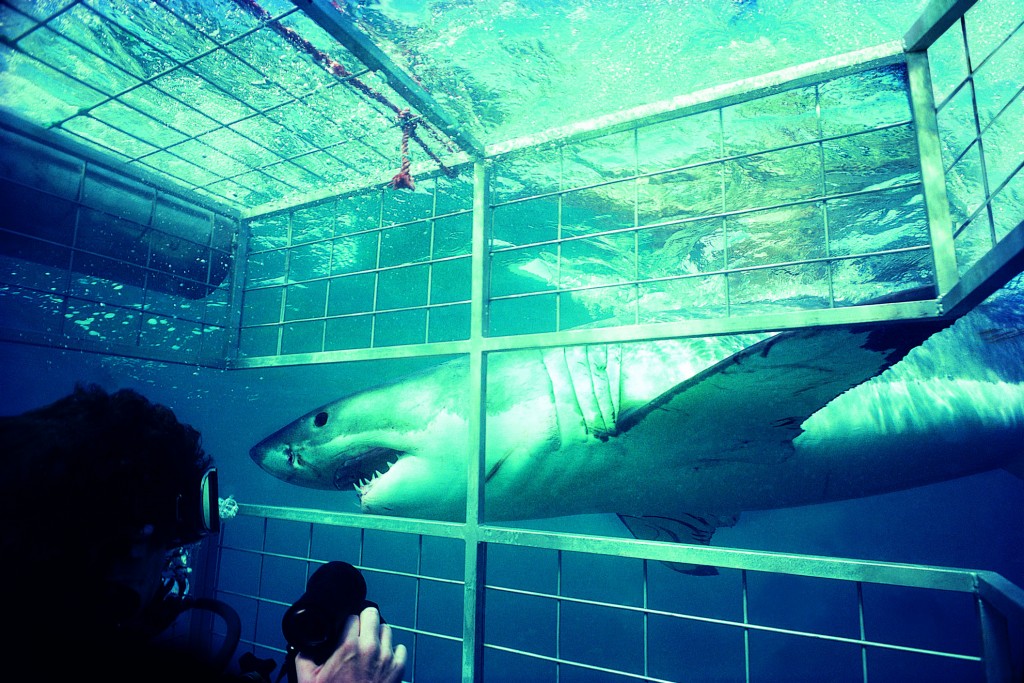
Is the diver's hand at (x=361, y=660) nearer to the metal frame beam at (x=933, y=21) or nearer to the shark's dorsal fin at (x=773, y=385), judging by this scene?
the shark's dorsal fin at (x=773, y=385)

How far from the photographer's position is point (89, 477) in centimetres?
73

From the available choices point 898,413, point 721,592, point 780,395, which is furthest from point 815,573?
point 721,592

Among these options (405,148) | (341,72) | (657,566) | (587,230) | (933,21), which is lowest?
(657,566)

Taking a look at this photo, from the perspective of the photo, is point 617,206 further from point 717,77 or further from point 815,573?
point 815,573

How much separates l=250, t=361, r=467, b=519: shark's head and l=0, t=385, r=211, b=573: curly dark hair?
85.8 inches

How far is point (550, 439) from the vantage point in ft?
9.55

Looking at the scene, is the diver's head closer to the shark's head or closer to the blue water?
the shark's head

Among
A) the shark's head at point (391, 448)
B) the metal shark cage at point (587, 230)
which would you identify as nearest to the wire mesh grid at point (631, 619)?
the shark's head at point (391, 448)

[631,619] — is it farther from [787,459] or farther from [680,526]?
[787,459]

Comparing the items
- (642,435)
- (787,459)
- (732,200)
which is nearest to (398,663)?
(642,435)

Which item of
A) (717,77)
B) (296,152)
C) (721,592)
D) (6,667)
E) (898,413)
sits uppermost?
(717,77)

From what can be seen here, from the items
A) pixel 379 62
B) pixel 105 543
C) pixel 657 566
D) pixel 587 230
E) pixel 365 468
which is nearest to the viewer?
Answer: pixel 105 543

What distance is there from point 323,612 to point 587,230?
7.39 meters

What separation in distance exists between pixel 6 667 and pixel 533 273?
10.5 metres
